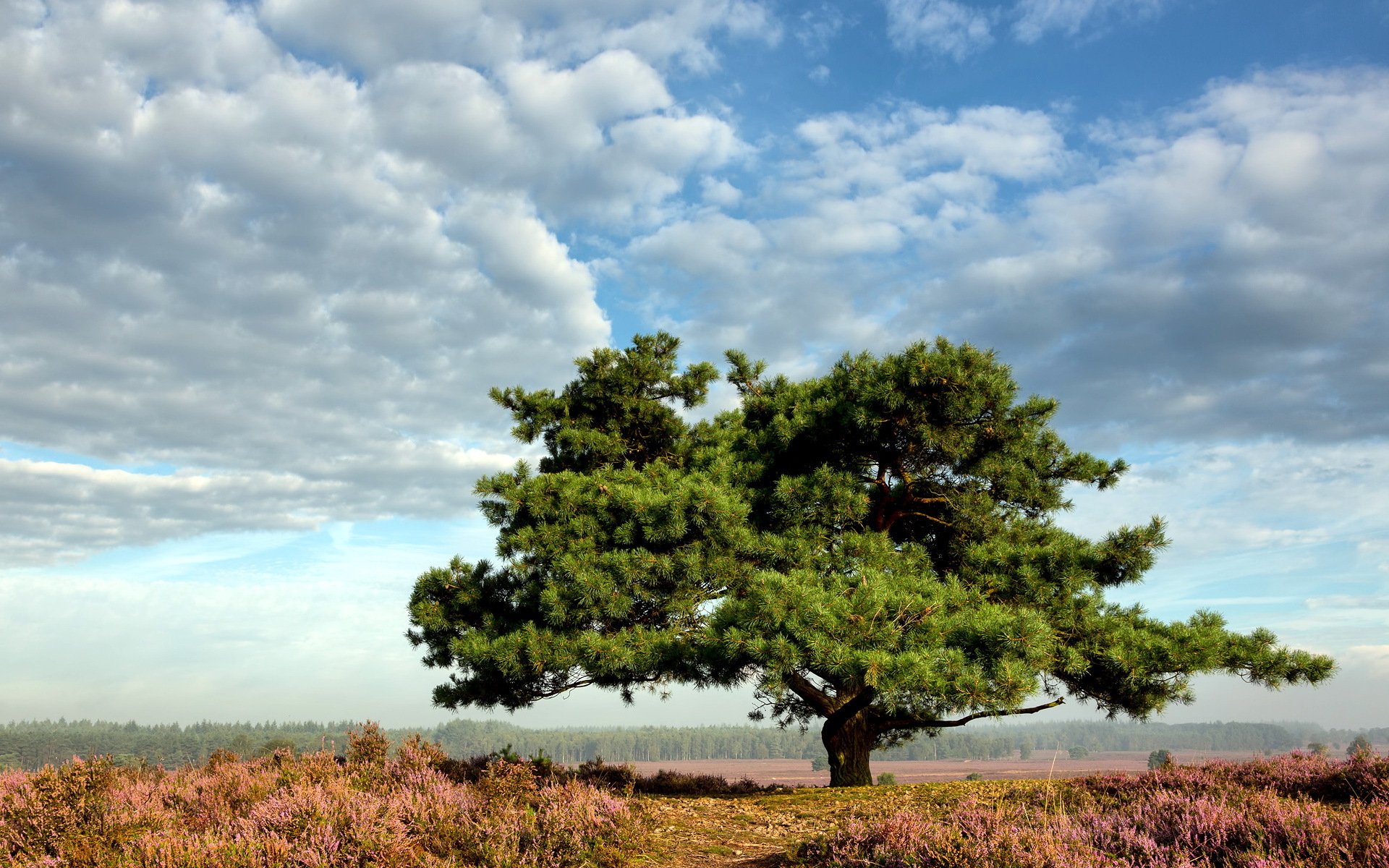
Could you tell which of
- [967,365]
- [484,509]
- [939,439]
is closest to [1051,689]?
[939,439]

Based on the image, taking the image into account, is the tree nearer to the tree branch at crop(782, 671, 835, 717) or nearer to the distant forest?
the tree branch at crop(782, 671, 835, 717)

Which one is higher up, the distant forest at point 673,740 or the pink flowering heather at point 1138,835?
the pink flowering heather at point 1138,835

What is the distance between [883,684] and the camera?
360 inches

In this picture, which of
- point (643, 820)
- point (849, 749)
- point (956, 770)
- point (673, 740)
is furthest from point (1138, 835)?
point (673, 740)

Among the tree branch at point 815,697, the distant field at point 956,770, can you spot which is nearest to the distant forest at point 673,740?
the distant field at point 956,770

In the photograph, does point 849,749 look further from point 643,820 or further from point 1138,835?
point 1138,835

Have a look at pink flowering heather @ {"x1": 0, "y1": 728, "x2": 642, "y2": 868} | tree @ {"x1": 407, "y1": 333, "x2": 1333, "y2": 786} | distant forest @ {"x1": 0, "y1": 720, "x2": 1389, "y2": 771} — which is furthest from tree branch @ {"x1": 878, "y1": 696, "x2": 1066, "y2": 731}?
distant forest @ {"x1": 0, "y1": 720, "x2": 1389, "y2": 771}

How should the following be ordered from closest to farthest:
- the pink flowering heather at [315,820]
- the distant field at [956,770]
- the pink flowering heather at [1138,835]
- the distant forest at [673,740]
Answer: the pink flowering heather at [1138,835] → the pink flowering heather at [315,820] → the distant field at [956,770] → the distant forest at [673,740]

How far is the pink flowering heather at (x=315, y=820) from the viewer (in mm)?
6402

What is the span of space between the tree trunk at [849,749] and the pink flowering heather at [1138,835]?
18.2 ft

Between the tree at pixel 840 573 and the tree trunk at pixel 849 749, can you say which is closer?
the tree at pixel 840 573

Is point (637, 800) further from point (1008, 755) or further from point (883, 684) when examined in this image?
point (1008, 755)

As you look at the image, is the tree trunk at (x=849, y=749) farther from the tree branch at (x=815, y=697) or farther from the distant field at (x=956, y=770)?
the distant field at (x=956, y=770)

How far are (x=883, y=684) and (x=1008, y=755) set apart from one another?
18533 centimetres
